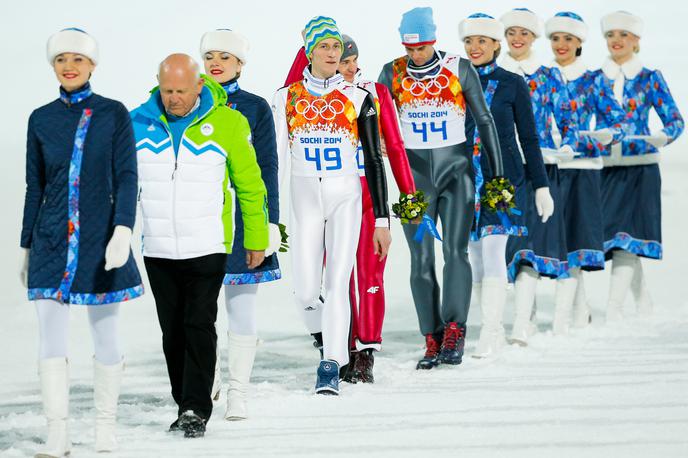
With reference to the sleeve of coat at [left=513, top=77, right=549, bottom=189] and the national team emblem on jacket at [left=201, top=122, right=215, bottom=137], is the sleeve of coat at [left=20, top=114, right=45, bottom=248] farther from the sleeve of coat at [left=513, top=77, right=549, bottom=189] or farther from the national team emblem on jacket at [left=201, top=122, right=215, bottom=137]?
the sleeve of coat at [left=513, top=77, right=549, bottom=189]

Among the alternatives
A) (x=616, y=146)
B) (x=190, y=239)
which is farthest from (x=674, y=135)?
(x=190, y=239)

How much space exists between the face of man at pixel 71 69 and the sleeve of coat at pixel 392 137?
7.96 feet

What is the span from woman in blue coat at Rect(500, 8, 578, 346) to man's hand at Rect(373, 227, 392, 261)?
2.44 metres

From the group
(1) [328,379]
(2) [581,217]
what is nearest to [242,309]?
(1) [328,379]

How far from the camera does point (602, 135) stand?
36.3ft

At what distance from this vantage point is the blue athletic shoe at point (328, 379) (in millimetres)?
8141

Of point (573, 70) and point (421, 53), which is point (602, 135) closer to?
point (573, 70)

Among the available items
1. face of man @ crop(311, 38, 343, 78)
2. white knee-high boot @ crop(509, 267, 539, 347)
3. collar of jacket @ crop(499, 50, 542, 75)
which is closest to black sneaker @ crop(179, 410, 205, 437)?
face of man @ crop(311, 38, 343, 78)

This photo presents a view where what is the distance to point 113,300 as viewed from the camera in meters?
6.46

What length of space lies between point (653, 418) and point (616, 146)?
4.98 m

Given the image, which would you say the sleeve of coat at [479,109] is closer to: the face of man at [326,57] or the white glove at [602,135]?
the face of man at [326,57]

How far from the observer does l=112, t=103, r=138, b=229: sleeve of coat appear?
6461mm

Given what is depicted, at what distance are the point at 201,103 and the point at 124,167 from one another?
0.62 meters

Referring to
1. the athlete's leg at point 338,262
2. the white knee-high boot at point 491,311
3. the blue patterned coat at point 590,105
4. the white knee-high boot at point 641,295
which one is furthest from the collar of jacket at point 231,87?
the white knee-high boot at point 641,295
